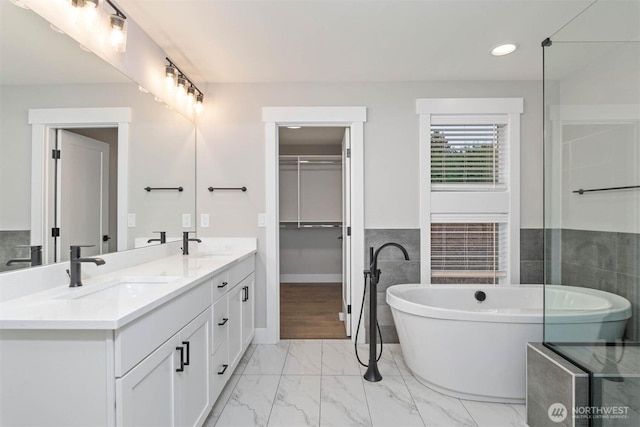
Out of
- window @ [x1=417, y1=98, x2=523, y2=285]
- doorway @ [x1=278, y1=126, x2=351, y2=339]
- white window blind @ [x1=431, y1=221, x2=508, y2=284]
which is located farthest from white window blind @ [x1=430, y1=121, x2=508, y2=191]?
doorway @ [x1=278, y1=126, x2=351, y2=339]

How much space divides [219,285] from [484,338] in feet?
5.46

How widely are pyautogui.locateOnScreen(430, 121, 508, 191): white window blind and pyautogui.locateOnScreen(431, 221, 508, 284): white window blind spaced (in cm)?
36

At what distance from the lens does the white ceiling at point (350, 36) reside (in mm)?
1854

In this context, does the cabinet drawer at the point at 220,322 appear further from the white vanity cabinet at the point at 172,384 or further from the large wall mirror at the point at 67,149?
the large wall mirror at the point at 67,149

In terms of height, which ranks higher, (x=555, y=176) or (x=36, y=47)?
(x=36, y=47)

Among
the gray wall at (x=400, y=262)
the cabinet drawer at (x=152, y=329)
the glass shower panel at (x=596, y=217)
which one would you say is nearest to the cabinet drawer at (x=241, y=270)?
the cabinet drawer at (x=152, y=329)

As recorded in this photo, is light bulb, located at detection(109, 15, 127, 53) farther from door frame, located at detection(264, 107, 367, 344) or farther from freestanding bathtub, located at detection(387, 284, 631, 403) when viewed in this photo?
freestanding bathtub, located at detection(387, 284, 631, 403)

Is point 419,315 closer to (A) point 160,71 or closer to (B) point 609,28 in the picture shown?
(B) point 609,28

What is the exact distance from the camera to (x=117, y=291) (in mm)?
1573

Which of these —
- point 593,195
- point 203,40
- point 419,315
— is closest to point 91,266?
point 203,40

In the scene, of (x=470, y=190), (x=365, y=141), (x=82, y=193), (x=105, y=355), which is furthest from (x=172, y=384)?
(x=470, y=190)

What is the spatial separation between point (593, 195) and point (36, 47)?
2652mm

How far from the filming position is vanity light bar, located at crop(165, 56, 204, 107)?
232 centimetres

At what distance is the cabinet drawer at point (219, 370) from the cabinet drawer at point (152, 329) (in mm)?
388
